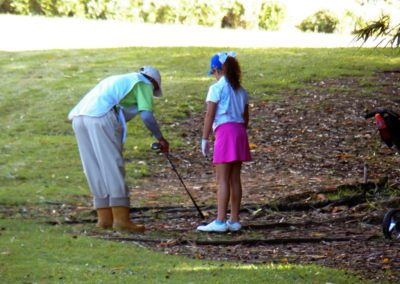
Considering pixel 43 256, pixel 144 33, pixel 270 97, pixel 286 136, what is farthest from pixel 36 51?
pixel 43 256

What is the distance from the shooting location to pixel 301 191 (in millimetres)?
11656

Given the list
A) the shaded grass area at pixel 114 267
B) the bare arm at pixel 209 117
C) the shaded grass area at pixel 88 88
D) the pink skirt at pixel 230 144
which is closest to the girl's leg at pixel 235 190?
the pink skirt at pixel 230 144

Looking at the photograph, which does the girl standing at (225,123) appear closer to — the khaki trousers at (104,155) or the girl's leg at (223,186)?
the girl's leg at (223,186)

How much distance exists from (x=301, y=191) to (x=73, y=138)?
4645 mm

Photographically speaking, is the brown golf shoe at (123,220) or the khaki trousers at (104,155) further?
the brown golf shoe at (123,220)

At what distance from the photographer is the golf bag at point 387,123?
8.23 m

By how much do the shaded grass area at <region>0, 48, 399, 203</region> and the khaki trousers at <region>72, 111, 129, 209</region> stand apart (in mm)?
1985

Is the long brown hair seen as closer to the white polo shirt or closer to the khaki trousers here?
the white polo shirt

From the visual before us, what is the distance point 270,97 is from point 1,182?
243 inches

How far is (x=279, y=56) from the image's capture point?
20.8m

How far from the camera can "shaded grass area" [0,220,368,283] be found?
7.17 metres

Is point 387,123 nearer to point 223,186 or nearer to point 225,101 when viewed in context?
point 225,101

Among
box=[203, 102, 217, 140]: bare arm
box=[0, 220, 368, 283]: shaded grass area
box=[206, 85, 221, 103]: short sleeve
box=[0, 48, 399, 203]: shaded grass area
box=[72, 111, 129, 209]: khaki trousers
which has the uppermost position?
box=[206, 85, 221, 103]: short sleeve

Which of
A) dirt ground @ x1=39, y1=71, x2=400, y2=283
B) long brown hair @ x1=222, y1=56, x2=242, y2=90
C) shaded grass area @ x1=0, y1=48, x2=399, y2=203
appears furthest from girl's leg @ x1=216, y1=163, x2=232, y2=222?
shaded grass area @ x1=0, y1=48, x2=399, y2=203
